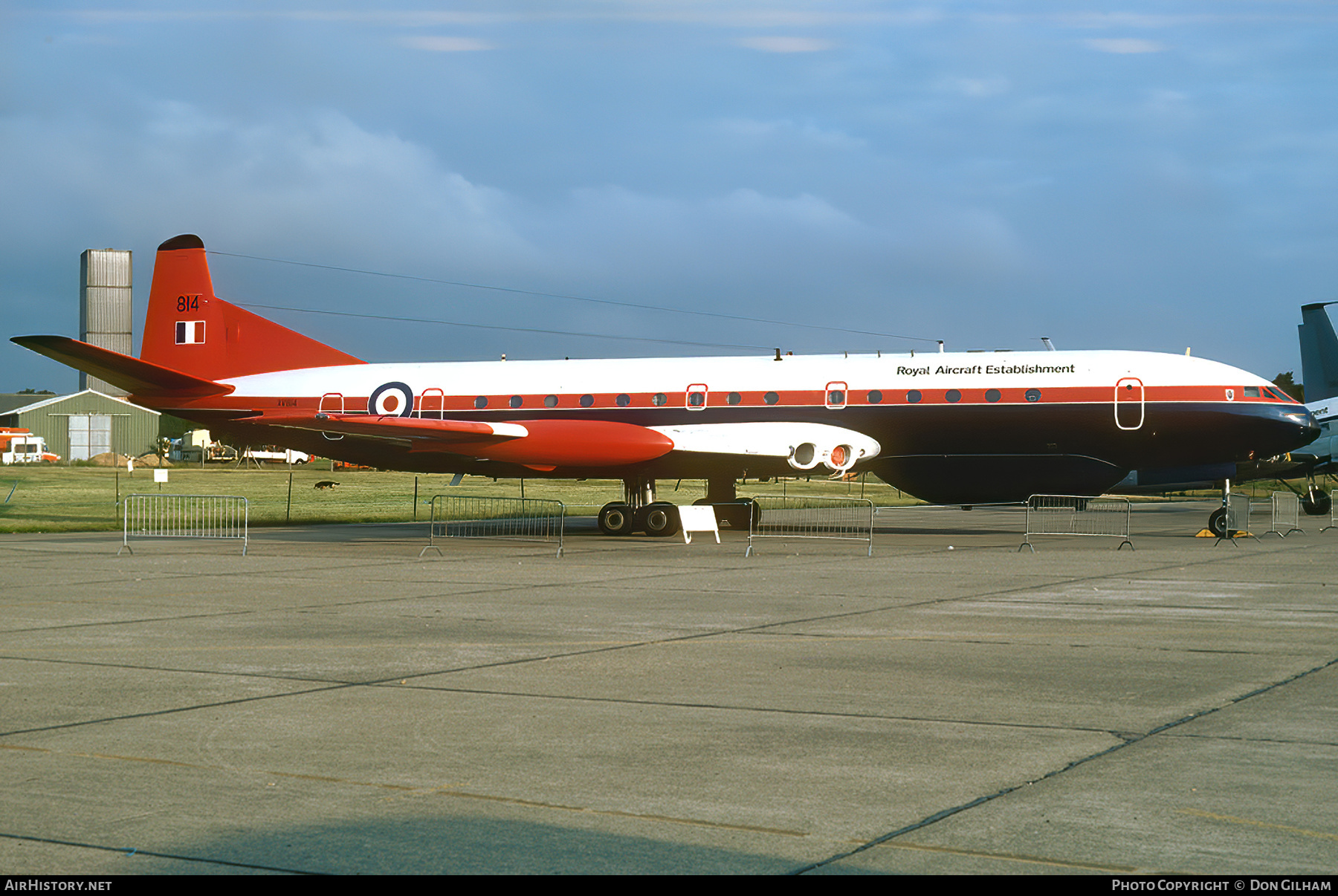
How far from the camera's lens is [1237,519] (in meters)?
23.4

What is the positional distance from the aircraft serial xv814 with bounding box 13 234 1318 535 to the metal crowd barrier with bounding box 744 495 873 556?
123 cm

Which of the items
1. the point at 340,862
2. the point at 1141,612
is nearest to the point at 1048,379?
the point at 1141,612

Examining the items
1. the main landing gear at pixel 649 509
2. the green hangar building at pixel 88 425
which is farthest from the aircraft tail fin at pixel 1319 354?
the green hangar building at pixel 88 425

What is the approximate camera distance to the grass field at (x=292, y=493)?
2898cm

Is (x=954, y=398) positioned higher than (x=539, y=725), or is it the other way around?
(x=954, y=398)

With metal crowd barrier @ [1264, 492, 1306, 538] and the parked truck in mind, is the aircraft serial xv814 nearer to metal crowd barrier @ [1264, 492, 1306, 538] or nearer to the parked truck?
metal crowd barrier @ [1264, 492, 1306, 538]

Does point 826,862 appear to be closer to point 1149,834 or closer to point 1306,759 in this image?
point 1149,834

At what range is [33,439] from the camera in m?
70.4

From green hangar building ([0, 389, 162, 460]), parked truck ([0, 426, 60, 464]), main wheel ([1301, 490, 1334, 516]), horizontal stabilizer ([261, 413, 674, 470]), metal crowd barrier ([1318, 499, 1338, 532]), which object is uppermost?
green hangar building ([0, 389, 162, 460])

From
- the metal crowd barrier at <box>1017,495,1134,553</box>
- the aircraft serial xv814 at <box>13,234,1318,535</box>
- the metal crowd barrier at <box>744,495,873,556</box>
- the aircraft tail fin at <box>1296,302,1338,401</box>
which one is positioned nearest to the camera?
→ the aircraft serial xv814 at <box>13,234,1318,535</box>

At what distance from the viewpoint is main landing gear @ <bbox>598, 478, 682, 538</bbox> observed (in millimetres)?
24031

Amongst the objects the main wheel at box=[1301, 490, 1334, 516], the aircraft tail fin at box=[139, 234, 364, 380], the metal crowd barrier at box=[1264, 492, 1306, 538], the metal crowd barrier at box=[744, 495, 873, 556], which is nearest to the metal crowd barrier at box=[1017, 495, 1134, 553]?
the metal crowd barrier at box=[1264, 492, 1306, 538]

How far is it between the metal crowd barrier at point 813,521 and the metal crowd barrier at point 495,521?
13.8 ft

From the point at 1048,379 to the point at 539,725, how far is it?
17.2 meters
